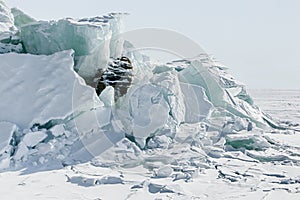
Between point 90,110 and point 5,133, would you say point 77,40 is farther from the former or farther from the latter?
point 5,133

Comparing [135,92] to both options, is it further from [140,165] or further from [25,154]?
[25,154]

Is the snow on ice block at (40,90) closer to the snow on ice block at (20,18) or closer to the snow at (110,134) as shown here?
the snow at (110,134)

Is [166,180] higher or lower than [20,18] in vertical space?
lower

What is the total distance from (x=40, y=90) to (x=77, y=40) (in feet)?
3.92

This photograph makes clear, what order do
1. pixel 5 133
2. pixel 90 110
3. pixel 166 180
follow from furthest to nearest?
pixel 90 110 → pixel 5 133 → pixel 166 180

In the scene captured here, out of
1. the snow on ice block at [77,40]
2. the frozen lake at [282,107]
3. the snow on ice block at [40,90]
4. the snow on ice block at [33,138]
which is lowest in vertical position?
the frozen lake at [282,107]

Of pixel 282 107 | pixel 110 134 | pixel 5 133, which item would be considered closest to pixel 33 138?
pixel 5 133

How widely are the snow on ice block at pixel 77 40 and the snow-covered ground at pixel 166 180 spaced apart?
2.11 metres

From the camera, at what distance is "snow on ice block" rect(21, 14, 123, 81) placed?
6594mm

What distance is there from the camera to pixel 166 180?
4.61 m

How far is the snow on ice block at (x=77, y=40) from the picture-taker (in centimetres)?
659

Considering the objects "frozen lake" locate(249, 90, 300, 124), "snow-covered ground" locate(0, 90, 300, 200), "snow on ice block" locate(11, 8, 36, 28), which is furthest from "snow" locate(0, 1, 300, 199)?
"frozen lake" locate(249, 90, 300, 124)

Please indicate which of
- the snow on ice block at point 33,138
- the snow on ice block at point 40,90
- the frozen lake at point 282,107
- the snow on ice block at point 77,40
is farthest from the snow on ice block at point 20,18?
the frozen lake at point 282,107

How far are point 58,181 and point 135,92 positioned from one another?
7.39 feet
